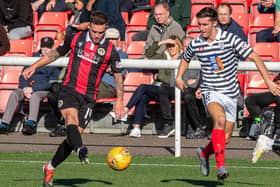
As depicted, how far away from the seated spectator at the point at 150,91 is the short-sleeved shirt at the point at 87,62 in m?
4.01

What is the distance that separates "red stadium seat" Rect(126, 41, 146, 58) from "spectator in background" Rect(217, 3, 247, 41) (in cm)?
168

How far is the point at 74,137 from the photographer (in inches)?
344

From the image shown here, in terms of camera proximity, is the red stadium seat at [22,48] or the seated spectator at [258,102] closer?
the seated spectator at [258,102]

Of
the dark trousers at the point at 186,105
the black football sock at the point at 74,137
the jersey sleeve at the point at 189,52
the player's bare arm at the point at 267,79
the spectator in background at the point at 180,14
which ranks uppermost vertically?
the spectator in background at the point at 180,14

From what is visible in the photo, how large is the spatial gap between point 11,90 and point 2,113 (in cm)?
45

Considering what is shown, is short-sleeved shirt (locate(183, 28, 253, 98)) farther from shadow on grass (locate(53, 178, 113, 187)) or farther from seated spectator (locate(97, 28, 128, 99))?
seated spectator (locate(97, 28, 128, 99))

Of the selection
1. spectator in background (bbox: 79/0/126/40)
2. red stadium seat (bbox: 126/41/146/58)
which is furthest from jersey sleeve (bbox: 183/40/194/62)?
spectator in background (bbox: 79/0/126/40)

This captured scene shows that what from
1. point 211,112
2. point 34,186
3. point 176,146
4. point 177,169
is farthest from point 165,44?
point 34,186

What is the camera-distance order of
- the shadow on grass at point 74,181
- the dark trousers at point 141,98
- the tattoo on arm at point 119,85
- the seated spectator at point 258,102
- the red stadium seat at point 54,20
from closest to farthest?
1. the shadow on grass at point 74,181
2. the tattoo on arm at point 119,85
3. the seated spectator at point 258,102
4. the dark trousers at point 141,98
5. the red stadium seat at point 54,20

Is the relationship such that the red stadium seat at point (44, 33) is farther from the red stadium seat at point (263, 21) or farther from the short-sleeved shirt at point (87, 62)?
the short-sleeved shirt at point (87, 62)

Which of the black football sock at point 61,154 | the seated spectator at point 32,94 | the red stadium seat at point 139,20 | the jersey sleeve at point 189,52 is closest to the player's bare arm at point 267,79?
the jersey sleeve at point 189,52

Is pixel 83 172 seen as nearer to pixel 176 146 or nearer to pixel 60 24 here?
pixel 176 146

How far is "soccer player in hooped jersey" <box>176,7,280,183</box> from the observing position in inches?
365

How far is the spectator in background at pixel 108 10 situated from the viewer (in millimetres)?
15367
